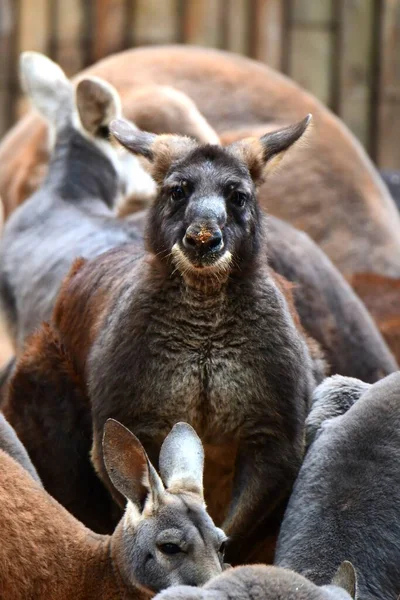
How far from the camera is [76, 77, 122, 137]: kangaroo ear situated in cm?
626

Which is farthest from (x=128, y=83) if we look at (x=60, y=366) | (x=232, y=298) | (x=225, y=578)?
(x=225, y=578)

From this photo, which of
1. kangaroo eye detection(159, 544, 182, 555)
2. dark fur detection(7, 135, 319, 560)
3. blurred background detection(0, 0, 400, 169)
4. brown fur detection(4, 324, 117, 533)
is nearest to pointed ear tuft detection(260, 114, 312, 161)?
dark fur detection(7, 135, 319, 560)

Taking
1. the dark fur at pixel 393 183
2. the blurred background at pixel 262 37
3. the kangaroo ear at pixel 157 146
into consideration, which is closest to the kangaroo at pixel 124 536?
the kangaroo ear at pixel 157 146

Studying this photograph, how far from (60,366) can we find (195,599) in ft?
6.86

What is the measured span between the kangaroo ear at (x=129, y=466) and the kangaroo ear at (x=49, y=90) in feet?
10.7

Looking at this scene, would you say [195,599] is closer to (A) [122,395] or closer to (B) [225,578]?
(B) [225,578]

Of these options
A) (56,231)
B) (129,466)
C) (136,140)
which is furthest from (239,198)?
(56,231)

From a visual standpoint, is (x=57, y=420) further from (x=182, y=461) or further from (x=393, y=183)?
(x=393, y=183)

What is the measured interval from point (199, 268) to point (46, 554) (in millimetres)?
925

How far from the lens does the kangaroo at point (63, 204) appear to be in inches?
232

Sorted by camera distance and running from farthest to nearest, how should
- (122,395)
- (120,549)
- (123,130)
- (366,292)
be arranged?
(366,292)
(123,130)
(122,395)
(120,549)

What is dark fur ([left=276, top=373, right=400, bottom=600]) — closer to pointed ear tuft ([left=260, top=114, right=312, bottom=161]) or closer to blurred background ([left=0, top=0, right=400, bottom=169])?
pointed ear tuft ([left=260, top=114, right=312, bottom=161])

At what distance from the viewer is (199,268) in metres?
4.20

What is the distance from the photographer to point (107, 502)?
4957 mm
